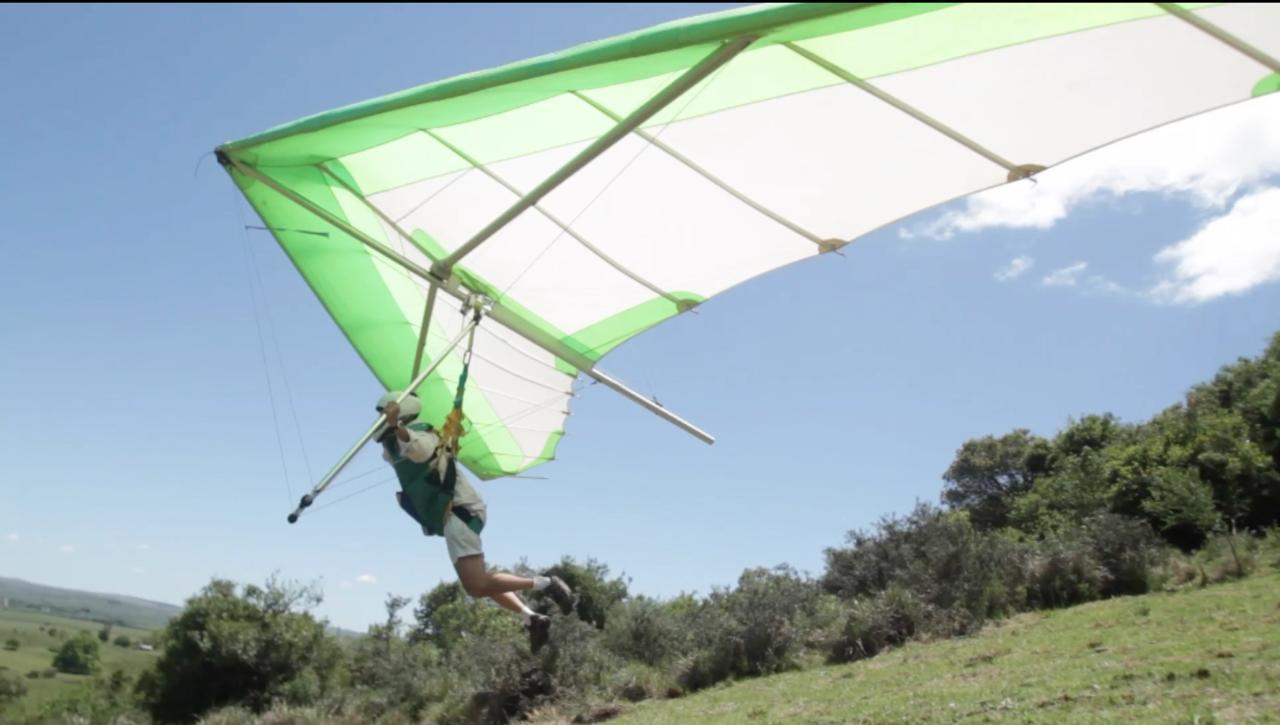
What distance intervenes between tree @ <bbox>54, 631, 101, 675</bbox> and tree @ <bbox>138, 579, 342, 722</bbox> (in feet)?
86.8

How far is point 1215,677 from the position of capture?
6285 millimetres

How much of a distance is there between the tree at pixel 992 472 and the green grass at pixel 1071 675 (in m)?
23.2

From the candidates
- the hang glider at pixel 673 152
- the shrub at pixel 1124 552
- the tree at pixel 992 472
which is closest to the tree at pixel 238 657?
the hang glider at pixel 673 152

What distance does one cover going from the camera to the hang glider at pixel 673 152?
13.4 ft

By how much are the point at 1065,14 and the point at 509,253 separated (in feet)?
14.1

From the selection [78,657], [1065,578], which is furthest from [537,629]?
[78,657]

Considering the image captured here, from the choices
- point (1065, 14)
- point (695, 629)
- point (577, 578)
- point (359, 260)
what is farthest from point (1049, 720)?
A: point (577, 578)

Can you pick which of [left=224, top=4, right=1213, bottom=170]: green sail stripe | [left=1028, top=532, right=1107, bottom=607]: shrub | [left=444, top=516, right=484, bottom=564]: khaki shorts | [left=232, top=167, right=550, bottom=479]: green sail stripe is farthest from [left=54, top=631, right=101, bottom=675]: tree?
[left=224, top=4, right=1213, bottom=170]: green sail stripe

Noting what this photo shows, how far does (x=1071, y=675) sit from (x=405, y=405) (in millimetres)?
6103

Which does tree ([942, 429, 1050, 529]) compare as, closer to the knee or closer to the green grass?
the green grass

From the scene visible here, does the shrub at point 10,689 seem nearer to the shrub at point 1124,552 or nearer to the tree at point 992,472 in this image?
the shrub at point 1124,552

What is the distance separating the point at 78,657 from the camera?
41812 millimetres

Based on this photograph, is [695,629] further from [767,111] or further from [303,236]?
[767,111]

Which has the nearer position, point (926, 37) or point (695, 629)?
point (926, 37)
